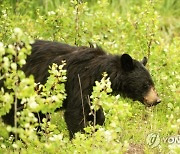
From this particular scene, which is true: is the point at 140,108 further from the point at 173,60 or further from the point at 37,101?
the point at 37,101

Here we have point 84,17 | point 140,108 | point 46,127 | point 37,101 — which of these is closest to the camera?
point 37,101

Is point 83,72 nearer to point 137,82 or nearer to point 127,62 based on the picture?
point 127,62

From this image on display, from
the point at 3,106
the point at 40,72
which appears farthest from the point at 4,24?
the point at 3,106

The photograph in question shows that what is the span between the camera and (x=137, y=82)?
260 inches

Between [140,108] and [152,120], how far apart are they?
2.10ft

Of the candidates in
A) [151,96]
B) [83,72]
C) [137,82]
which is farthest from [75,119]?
[151,96]

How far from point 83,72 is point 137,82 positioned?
0.59 meters

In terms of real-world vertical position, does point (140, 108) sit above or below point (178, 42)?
below

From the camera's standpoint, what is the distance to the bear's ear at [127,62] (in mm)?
6410

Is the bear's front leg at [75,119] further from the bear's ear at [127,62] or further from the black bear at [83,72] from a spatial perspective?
the bear's ear at [127,62]

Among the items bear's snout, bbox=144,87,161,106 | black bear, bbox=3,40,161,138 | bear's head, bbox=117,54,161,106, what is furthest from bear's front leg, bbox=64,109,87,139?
bear's snout, bbox=144,87,161,106

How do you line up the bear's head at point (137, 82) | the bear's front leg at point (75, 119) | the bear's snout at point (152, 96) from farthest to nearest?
1. the bear's snout at point (152, 96)
2. the bear's head at point (137, 82)
3. the bear's front leg at point (75, 119)

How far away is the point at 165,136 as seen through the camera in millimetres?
6621

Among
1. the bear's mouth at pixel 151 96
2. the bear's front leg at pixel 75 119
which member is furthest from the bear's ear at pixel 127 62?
the bear's front leg at pixel 75 119
